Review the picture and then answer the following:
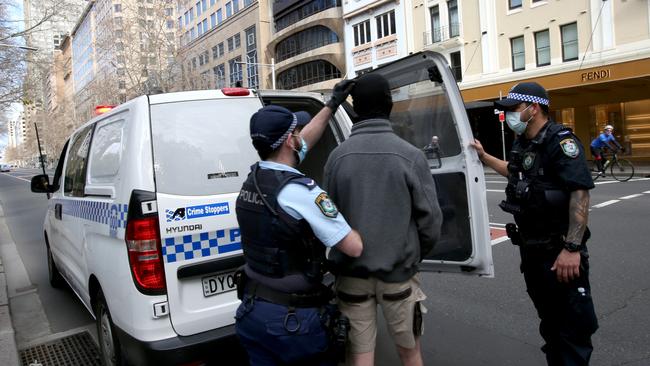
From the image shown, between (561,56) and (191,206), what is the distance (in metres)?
23.8

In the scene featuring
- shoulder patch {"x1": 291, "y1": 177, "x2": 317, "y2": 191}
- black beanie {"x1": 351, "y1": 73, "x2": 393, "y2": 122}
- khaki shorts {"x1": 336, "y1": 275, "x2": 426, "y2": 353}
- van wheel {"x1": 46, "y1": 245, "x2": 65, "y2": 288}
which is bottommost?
van wheel {"x1": 46, "y1": 245, "x2": 65, "y2": 288}

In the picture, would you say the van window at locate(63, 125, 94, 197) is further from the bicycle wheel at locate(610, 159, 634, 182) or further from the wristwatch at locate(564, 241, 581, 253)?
the bicycle wheel at locate(610, 159, 634, 182)

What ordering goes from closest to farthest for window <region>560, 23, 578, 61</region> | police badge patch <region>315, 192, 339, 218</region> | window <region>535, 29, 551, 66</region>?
1. police badge patch <region>315, 192, 339, 218</region>
2. window <region>560, 23, 578, 61</region>
3. window <region>535, 29, 551, 66</region>

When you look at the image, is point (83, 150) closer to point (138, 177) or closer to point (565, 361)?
point (138, 177)

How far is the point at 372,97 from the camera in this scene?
7.48 feet

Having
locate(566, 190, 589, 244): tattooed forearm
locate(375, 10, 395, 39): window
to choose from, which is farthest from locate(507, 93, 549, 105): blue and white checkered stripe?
locate(375, 10, 395, 39): window

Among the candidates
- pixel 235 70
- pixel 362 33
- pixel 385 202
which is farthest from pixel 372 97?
pixel 235 70

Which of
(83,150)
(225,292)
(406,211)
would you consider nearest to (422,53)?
(406,211)

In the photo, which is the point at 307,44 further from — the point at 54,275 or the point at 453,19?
the point at 54,275

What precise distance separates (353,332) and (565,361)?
4.49ft

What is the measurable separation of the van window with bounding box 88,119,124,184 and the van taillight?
57 cm

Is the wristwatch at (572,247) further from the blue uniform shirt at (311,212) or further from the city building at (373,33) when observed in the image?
the city building at (373,33)

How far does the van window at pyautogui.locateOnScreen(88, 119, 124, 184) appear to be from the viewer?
3180 mm

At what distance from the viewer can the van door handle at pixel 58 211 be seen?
4629 mm
